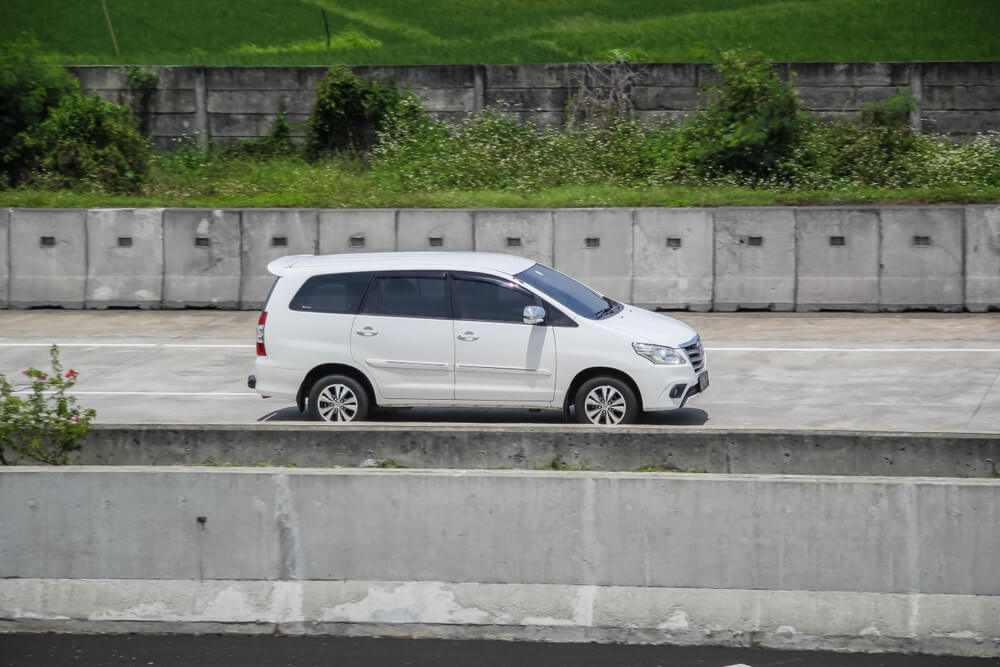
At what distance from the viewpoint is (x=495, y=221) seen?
1984 cm

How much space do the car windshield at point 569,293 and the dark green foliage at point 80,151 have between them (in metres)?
14.8

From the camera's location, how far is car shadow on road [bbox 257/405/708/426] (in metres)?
13.3

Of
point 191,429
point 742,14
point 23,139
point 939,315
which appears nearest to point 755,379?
point 939,315

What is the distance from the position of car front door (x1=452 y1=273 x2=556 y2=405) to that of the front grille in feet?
4.51

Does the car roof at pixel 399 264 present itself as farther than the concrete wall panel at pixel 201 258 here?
No

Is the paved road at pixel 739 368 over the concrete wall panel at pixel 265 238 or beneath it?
beneath

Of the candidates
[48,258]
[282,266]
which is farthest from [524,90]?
[282,266]

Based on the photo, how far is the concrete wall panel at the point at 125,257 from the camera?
2033cm

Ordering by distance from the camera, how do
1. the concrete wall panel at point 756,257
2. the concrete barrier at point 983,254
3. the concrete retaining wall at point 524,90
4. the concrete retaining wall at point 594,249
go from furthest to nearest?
the concrete retaining wall at point 524,90 < the concrete wall panel at point 756,257 < the concrete retaining wall at point 594,249 < the concrete barrier at point 983,254

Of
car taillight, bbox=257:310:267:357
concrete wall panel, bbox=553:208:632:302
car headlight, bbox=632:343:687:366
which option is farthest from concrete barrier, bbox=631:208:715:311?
car taillight, bbox=257:310:267:357

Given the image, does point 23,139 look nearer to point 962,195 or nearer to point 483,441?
point 962,195

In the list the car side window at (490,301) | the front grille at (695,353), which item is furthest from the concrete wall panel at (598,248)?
the car side window at (490,301)

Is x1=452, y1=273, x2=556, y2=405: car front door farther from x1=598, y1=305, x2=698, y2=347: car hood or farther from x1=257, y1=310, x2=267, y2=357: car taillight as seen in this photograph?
x1=257, y1=310, x2=267, y2=357: car taillight

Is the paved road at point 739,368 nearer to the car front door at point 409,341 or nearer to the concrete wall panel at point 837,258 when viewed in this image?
the concrete wall panel at point 837,258
